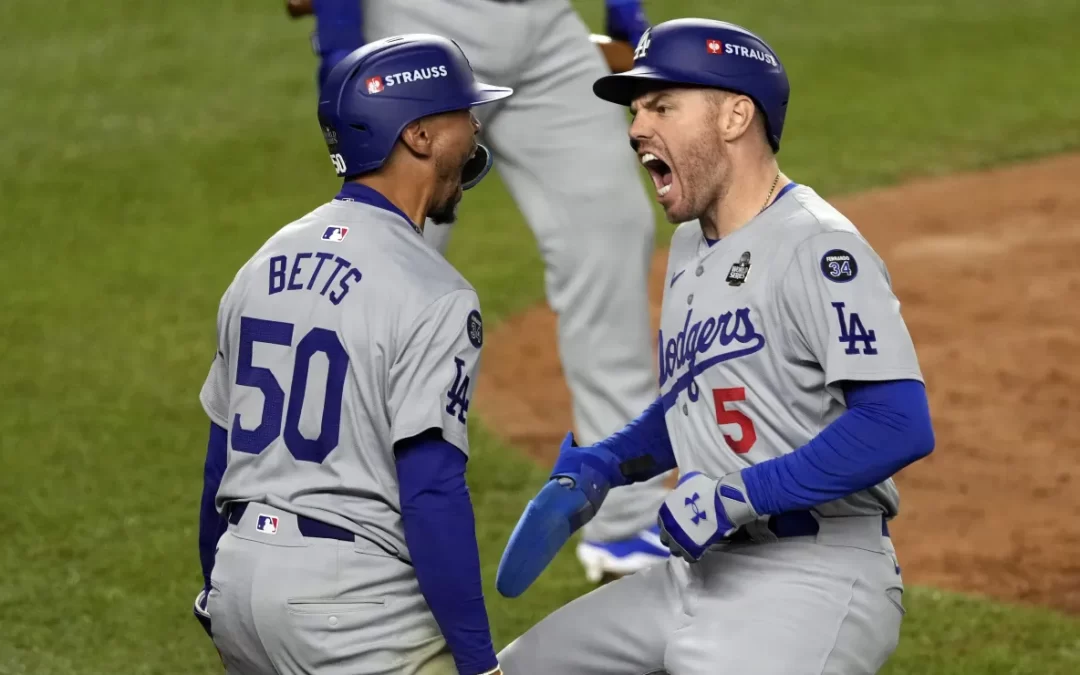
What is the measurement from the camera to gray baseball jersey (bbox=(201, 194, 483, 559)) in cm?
300

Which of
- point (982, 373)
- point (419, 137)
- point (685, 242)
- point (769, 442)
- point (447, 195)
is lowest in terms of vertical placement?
point (982, 373)

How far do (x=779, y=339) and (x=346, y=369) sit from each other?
0.86 metres

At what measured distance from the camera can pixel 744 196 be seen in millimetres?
3381

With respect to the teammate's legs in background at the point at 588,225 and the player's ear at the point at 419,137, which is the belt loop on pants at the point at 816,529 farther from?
the teammate's legs in background at the point at 588,225

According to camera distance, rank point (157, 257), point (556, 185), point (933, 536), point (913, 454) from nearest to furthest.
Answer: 1. point (913, 454)
2. point (556, 185)
3. point (933, 536)
4. point (157, 257)

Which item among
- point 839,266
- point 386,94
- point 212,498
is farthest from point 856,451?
point 212,498

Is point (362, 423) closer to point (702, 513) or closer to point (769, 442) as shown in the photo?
point (702, 513)

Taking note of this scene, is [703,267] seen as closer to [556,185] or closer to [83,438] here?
[556,185]

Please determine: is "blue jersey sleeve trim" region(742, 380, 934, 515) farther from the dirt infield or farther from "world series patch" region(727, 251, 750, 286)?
the dirt infield

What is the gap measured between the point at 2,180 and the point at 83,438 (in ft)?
14.8

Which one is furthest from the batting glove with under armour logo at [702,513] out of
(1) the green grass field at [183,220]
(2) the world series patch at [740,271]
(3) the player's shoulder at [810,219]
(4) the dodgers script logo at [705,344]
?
(1) the green grass field at [183,220]

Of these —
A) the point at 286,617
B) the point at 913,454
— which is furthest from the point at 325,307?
the point at 913,454

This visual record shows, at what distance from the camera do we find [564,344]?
5094 mm

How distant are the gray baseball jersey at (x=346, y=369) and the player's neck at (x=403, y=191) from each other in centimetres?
9
